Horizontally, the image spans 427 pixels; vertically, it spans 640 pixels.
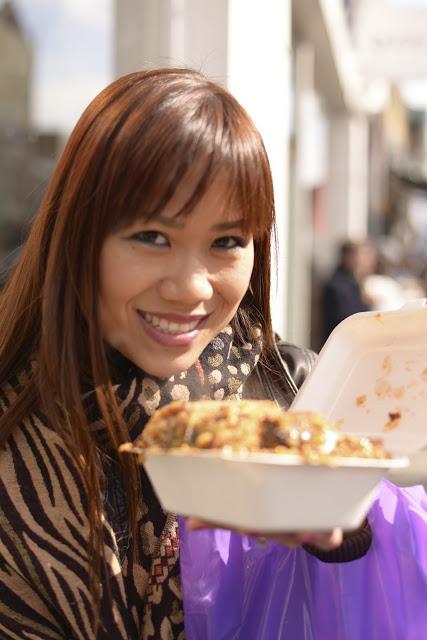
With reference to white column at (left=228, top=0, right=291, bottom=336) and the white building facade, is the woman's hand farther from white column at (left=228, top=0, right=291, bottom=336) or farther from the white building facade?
white column at (left=228, top=0, right=291, bottom=336)

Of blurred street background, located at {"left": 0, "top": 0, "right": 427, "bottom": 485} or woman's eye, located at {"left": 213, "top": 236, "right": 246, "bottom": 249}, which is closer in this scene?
woman's eye, located at {"left": 213, "top": 236, "right": 246, "bottom": 249}

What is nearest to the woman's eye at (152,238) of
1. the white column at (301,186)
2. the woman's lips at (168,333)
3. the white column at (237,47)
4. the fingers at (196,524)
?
the woman's lips at (168,333)

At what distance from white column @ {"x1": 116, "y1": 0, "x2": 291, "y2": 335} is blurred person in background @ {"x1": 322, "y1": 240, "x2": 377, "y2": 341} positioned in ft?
20.2

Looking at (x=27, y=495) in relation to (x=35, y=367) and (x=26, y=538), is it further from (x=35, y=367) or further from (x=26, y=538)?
(x=35, y=367)

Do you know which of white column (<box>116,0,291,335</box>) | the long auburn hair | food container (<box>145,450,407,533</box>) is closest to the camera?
food container (<box>145,450,407,533</box>)

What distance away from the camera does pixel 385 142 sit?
2131cm

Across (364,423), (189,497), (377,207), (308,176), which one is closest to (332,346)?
(364,423)

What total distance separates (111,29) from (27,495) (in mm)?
3665

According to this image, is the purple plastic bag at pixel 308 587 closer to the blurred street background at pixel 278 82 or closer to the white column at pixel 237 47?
the blurred street background at pixel 278 82

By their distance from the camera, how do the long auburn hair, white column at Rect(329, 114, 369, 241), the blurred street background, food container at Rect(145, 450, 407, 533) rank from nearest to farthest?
food container at Rect(145, 450, 407, 533)
the long auburn hair
the blurred street background
white column at Rect(329, 114, 369, 241)

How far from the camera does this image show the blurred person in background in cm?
1073

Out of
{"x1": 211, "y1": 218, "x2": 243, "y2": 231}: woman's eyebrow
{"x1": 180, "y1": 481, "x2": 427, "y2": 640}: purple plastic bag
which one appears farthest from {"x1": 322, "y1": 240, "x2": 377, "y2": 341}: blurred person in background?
{"x1": 211, "y1": 218, "x2": 243, "y2": 231}: woman's eyebrow

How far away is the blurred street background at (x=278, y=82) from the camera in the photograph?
390cm

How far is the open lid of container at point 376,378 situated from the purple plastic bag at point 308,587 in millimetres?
134
